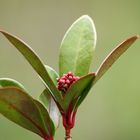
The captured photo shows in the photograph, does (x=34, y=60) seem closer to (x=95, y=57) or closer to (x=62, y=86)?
(x=62, y=86)

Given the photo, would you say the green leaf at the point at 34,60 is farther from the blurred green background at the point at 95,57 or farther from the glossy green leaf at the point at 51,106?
the blurred green background at the point at 95,57

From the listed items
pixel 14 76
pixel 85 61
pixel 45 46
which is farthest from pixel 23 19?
pixel 85 61

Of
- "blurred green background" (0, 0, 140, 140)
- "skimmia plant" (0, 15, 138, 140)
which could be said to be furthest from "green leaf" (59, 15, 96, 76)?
"blurred green background" (0, 0, 140, 140)

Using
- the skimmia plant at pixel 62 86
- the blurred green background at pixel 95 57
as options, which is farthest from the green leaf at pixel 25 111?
the blurred green background at pixel 95 57

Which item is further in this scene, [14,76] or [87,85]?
[14,76]

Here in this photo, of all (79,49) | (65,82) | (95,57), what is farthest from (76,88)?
(95,57)

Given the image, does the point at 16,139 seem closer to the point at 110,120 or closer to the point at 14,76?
the point at 14,76
